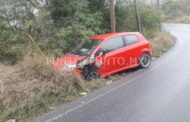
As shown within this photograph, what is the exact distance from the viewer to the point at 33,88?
270 inches

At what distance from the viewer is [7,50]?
10570 mm

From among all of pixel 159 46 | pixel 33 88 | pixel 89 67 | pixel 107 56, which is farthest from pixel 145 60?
pixel 33 88

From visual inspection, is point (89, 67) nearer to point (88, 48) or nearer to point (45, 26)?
point (88, 48)

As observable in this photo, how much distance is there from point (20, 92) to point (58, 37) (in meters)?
5.24

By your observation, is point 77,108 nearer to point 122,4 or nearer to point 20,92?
point 20,92

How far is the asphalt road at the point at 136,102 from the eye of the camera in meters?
5.69

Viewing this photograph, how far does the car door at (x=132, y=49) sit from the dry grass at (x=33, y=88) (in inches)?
92.8

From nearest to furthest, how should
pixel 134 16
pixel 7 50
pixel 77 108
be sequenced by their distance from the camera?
pixel 77 108
pixel 7 50
pixel 134 16

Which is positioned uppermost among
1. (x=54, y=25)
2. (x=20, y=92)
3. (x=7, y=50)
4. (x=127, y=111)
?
(x=54, y=25)

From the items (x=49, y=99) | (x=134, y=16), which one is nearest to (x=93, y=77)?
(x=49, y=99)

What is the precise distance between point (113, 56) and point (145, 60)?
1.97m

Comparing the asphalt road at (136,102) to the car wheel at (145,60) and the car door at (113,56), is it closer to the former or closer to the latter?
the car door at (113,56)

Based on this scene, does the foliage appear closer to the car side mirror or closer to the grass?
the car side mirror

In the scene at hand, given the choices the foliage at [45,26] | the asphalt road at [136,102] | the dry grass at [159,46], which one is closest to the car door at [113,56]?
the asphalt road at [136,102]
